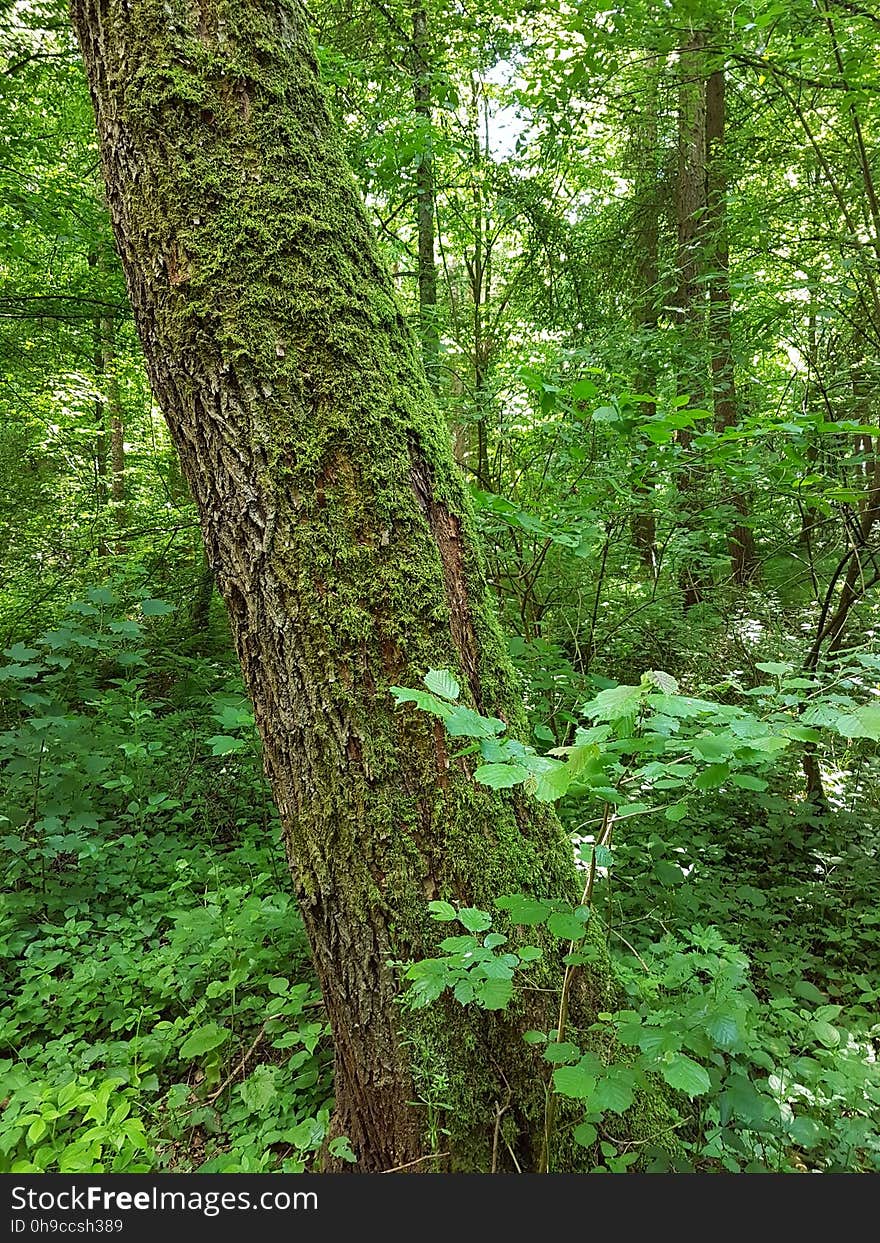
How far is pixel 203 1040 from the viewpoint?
6.29ft

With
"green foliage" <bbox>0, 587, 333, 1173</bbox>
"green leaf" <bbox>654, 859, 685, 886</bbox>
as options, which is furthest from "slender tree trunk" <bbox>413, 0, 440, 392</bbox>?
"green leaf" <bbox>654, 859, 685, 886</bbox>

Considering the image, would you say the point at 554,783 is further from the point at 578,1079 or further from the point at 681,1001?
the point at 681,1001

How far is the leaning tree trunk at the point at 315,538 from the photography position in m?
1.27

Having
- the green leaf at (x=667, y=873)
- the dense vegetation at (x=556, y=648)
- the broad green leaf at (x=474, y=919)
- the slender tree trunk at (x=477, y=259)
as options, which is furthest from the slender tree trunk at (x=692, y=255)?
the broad green leaf at (x=474, y=919)

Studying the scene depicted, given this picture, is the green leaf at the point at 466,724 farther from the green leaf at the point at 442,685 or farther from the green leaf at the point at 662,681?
the green leaf at the point at 662,681

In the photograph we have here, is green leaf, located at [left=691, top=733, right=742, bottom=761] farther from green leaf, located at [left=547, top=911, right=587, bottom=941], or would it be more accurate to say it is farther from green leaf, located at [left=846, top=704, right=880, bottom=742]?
green leaf, located at [left=547, top=911, right=587, bottom=941]

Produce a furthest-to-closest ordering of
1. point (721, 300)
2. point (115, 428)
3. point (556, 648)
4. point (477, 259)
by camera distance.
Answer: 1. point (115, 428)
2. point (477, 259)
3. point (721, 300)
4. point (556, 648)

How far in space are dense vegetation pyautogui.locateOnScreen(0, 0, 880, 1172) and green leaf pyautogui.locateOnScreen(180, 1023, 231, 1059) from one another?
0.01 metres

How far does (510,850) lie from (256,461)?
99cm

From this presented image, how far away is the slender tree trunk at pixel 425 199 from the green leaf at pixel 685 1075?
403cm

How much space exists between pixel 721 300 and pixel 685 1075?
179 inches

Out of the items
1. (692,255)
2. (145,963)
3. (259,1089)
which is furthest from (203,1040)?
(692,255)

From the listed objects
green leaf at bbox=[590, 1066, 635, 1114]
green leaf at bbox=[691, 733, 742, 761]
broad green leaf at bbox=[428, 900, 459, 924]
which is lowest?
green leaf at bbox=[590, 1066, 635, 1114]

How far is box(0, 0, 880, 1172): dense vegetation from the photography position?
51.2 inches
